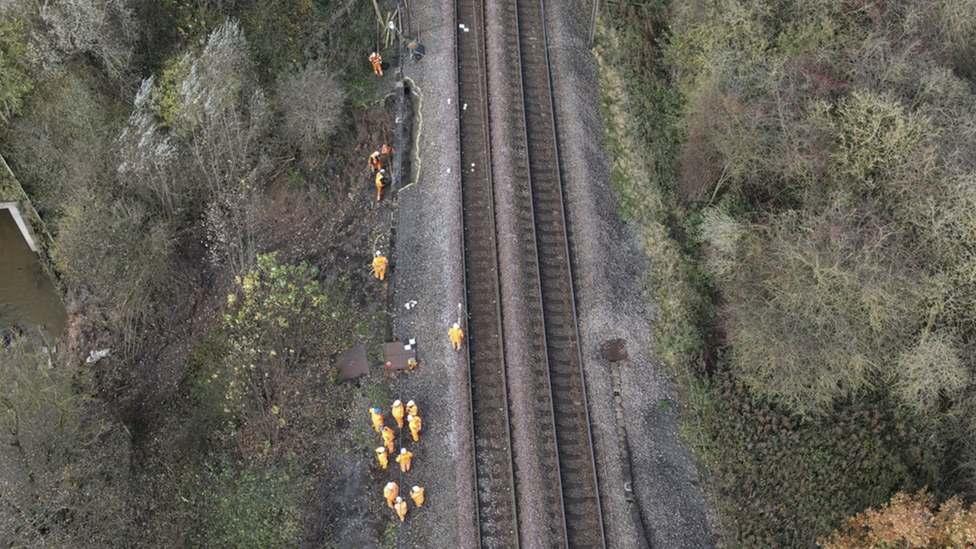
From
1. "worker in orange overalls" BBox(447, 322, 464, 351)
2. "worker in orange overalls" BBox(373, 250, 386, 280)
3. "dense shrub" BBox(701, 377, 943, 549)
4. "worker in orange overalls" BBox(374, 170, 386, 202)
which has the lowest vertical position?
"dense shrub" BBox(701, 377, 943, 549)

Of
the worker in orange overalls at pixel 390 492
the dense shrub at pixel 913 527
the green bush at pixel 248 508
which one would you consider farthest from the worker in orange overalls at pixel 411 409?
the dense shrub at pixel 913 527

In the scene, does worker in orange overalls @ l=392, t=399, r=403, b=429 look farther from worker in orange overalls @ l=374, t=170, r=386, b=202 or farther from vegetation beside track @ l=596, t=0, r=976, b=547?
vegetation beside track @ l=596, t=0, r=976, b=547

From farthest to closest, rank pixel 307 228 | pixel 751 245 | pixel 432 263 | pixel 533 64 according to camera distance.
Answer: pixel 533 64, pixel 307 228, pixel 432 263, pixel 751 245

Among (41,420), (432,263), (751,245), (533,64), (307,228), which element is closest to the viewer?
(41,420)

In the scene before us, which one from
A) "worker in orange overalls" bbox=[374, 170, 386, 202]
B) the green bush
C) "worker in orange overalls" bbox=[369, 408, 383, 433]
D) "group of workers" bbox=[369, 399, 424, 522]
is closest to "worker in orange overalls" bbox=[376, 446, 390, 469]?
"group of workers" bbox=[369, 399, 424, 522]

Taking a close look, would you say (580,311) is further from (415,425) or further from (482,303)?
(415,425)

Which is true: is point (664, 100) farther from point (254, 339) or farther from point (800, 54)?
point (254, 339)

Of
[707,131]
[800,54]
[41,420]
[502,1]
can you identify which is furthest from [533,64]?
[41,420]
